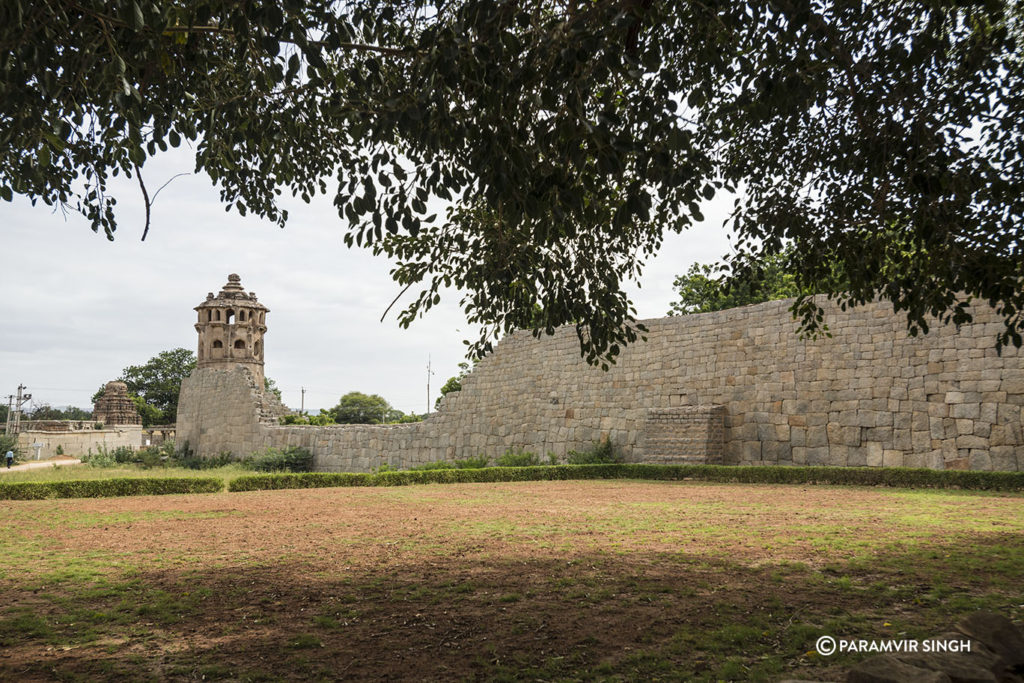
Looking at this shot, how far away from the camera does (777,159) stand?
730 centimetres

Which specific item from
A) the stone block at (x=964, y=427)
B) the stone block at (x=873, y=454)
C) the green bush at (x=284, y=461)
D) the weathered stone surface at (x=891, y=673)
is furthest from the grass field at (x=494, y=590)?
the green bush at (x=284, y=461)

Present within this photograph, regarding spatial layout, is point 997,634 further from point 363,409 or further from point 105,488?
point 363,409

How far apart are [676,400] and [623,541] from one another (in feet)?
38.6

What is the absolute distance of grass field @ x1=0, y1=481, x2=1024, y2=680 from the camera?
13.4 feet

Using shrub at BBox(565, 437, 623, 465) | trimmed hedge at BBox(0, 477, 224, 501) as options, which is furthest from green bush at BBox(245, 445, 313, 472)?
shrub at BBox(565, 437, 623, 465)

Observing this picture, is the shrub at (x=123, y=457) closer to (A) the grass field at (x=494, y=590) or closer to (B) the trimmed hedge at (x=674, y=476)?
(B) the trimmed hedge at (x=674, y=476)

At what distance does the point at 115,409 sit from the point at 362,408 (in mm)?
31469

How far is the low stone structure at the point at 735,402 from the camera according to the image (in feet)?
46.3

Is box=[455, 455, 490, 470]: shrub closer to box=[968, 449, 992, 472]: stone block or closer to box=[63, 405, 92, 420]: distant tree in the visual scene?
box=[968, 449, 992, 472]: stone block

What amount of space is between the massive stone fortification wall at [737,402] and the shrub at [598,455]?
22 centimetres

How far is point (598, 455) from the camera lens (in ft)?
64.6

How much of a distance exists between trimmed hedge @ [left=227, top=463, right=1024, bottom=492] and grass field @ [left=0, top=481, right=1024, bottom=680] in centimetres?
294

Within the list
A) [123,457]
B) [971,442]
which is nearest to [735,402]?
[971,442]

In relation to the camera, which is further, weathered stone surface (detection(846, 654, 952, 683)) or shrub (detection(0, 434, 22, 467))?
shrub (detection(0, 434, 22, 467))
